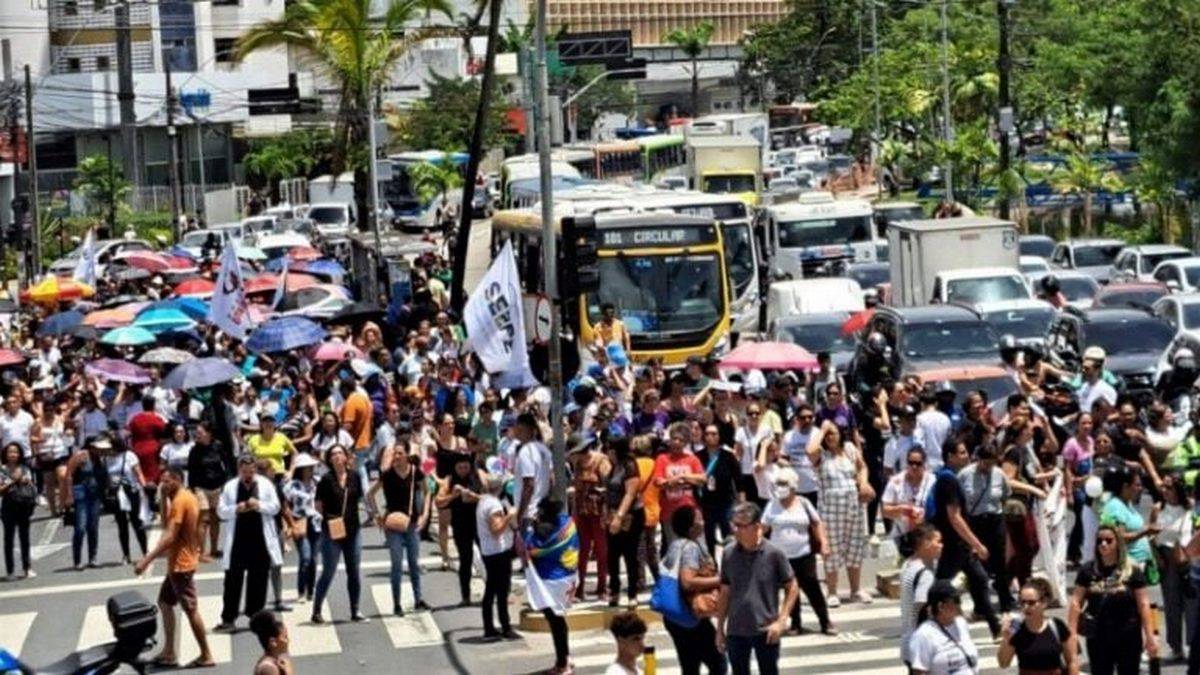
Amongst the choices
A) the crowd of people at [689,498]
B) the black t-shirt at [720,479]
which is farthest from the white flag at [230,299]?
the black t-shirt at [720,479]

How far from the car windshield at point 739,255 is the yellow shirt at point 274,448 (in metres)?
18.7

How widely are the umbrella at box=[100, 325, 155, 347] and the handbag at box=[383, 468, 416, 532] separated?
49.6 ft

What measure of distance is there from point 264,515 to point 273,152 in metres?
77.7

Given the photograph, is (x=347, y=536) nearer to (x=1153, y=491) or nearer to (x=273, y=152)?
(x=1153, y=491)

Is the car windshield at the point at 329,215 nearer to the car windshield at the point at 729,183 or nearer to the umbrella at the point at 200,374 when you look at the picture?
the car windshield at the point at 729,183

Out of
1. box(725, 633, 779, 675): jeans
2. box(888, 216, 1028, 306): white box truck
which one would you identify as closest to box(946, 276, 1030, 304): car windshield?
box(888, 216, 1028, 306): white box truck

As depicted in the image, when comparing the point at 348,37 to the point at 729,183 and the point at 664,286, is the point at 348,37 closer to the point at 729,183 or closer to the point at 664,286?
the point at 664,286

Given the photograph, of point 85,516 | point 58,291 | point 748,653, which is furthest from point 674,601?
point 58,291

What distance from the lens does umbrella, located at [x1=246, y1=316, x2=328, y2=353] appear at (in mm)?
35000

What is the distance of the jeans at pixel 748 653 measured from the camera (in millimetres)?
16531

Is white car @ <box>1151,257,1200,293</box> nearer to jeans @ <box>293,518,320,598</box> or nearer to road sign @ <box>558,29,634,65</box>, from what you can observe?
jeans @ <box>293,518,320,598</box>

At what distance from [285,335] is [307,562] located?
11.7 metres

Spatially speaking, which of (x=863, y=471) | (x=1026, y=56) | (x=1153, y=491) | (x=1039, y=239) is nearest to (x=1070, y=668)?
(x=1153, y=491)

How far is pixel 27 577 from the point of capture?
26.1m
